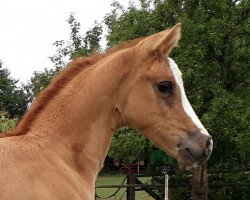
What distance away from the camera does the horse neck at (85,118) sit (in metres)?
3.60

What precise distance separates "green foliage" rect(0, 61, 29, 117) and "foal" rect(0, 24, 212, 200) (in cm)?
3147

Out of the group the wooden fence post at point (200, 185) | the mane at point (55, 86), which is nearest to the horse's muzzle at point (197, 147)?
the mane at point (55, 86)

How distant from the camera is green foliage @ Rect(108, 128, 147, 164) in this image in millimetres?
11914

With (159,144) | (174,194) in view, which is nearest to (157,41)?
(159,144)

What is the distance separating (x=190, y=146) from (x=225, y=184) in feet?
33.0

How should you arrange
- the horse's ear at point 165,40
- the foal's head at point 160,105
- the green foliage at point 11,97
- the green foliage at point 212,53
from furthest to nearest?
1. the green foliage at point 11,97
2. the green foliage at point 212,53
3. the horse's ear at point 165,40
4. the foal's head at point 160,105

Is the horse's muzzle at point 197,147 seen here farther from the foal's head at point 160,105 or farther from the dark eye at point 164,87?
the dark eye at point 164,87

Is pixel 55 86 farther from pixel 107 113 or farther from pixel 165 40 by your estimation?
pixel 165 40

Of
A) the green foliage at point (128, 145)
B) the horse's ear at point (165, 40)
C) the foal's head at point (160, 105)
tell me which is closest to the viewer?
the foal's head at point (160, 105)

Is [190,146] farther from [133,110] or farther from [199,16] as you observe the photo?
[199,16]

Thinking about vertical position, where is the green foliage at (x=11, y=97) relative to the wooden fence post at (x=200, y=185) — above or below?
above

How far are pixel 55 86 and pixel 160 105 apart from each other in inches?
31.3

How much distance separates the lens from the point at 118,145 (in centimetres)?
1220

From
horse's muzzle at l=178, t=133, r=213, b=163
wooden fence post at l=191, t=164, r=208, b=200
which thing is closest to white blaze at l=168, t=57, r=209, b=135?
horse's muzzle at l=178, t=133, r=213, b=163
